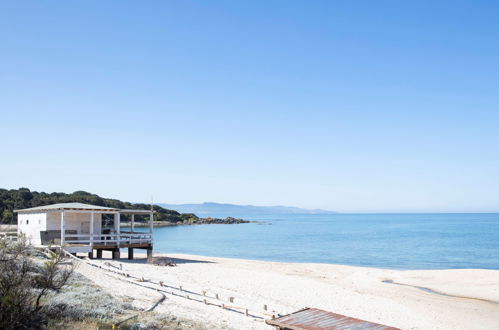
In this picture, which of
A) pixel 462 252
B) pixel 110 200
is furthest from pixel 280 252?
pixel 110 200

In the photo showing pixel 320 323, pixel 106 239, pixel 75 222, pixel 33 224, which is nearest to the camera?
pixel 320 323

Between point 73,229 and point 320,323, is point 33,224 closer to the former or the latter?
point 73,229

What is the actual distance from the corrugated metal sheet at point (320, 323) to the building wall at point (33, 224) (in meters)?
20.1

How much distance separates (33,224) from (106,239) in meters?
4.58

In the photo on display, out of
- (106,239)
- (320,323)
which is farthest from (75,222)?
(320,323)

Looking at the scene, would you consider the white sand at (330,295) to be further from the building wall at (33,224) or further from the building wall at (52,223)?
the building wall at (33,224)

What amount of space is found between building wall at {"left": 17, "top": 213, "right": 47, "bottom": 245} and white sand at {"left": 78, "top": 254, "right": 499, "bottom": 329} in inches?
243

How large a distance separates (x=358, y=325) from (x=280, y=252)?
3970 centimetres

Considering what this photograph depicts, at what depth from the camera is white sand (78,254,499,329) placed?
1502 centimetres

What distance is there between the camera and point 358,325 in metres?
10.4

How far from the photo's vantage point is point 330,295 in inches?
789

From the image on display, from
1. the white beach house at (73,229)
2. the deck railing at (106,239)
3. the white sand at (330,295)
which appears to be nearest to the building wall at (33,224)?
the white beach house at (73,229)

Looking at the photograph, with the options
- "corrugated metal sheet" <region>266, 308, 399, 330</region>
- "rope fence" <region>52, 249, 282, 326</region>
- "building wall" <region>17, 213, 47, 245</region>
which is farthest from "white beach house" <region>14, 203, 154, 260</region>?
"corrugated metal sheet" <region>266, 308, 399, 330</region>

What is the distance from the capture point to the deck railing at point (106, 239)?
25922 millimetres
